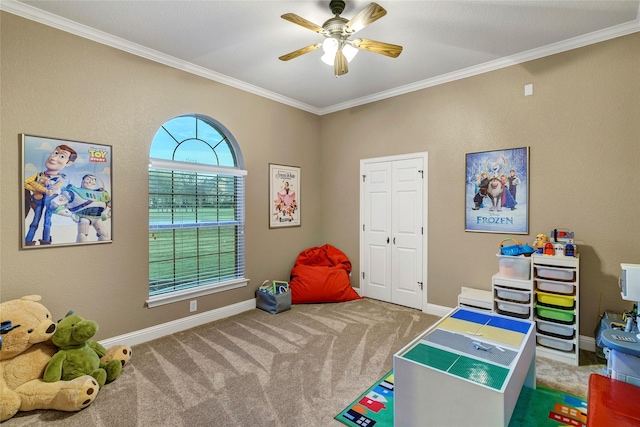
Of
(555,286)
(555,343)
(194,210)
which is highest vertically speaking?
(194,210)

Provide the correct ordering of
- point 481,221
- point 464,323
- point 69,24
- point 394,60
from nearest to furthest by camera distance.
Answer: point 464,323
point 69,24
point 394,60
point 481,221

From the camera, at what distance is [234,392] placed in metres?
2.25

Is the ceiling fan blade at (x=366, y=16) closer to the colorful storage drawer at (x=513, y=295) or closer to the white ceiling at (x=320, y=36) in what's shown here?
the white ceiling at (x=320, y=36)

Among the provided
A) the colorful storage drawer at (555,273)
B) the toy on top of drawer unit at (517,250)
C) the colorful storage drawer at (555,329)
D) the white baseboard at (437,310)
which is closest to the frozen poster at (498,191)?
the toy on top of drawer unit at (517,250)

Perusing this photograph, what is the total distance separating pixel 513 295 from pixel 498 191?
1.09 m

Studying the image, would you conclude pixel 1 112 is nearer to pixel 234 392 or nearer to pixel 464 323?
pixel 234 392

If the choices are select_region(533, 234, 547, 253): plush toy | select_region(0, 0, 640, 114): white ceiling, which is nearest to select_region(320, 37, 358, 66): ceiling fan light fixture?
select_region(0, 0, 640, 114): white ceiling

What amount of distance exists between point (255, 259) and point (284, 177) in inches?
48.1

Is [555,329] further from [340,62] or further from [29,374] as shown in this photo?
[29,374]

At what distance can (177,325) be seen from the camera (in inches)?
131

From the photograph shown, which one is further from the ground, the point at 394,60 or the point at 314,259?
the point at 394,60

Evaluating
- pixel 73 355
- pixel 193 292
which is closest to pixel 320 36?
pixel 193 292

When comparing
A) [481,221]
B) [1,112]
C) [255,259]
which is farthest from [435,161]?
[1,112]

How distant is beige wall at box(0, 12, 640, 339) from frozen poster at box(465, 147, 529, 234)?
0.09m
